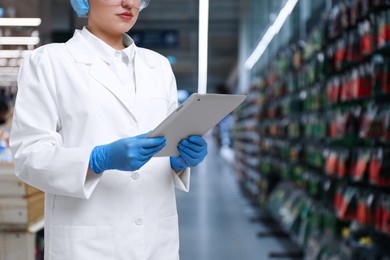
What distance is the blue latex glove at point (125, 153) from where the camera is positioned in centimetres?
163

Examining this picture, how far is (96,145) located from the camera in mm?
1785

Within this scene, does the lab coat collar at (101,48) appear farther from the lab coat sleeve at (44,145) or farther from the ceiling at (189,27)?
the ceiling at (189,27)

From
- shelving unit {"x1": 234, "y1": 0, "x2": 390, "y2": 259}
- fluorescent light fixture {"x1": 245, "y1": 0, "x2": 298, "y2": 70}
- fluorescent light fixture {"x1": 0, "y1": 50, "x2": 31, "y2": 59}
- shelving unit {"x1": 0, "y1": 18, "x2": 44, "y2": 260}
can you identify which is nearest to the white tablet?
shelving unit {"x1": 0, "y1": 18, "x2": 44, "y2": 260}

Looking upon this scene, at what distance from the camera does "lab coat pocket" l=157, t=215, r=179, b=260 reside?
73.9 inches

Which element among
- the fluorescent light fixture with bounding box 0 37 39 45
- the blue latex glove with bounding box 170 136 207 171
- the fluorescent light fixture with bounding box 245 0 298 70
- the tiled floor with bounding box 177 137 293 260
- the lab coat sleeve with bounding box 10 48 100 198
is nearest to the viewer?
the lab coat sleeve with bounding box 10 48 100 198

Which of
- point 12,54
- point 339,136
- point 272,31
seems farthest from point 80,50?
point 272,31

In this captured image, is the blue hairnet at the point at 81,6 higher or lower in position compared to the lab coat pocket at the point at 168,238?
higher

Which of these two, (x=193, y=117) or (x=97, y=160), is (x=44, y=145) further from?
(x=193, y=117)

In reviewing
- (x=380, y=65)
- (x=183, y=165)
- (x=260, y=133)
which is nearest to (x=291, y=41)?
(x=260, y=133)

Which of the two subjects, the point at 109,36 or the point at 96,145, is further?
the point at 109,36

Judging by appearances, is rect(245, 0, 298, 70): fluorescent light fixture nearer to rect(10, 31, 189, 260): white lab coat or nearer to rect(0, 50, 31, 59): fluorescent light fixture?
rect(0, 50, 31, 59): fluorescent light fixture

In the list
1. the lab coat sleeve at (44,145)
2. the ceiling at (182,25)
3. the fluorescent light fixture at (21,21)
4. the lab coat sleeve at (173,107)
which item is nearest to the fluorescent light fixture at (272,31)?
the ceiling at (182,25)

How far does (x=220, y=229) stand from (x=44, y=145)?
6.77 m

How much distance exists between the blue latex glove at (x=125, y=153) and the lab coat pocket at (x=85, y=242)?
0.19 metres
